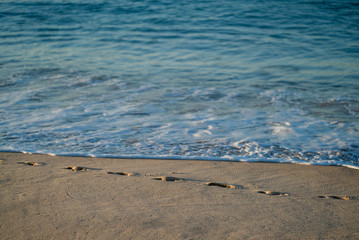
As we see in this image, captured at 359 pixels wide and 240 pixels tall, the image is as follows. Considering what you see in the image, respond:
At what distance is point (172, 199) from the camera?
2.21 metres

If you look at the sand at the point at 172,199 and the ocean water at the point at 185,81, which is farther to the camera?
the ocean water at the point at 185,81

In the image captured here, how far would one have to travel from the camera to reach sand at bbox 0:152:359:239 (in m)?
1.84

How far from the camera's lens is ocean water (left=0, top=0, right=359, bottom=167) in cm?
340

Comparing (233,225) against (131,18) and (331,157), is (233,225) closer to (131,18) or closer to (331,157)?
Result: (331,157)

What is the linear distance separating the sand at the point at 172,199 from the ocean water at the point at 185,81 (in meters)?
0.30

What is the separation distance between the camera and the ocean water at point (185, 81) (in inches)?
134

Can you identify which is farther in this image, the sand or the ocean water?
the ocean water

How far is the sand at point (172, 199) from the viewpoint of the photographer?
72.6 inches

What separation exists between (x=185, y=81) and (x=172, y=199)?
4.02m

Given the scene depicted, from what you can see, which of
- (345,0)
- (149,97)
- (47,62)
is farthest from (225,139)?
(345,0)

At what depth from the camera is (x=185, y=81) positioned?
19.8ft

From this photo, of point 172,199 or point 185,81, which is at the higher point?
point 172,199

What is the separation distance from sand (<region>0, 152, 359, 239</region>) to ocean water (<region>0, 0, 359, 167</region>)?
0.97ft

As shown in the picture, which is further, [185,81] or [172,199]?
[185,81]
